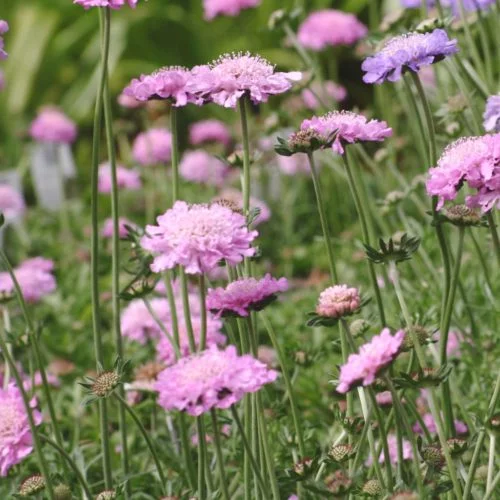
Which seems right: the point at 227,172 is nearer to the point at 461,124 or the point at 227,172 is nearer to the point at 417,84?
the point at 461,124

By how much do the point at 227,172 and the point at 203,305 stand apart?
9.42 ft

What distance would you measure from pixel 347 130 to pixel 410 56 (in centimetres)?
14

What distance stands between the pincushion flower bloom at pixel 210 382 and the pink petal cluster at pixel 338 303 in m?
0.16

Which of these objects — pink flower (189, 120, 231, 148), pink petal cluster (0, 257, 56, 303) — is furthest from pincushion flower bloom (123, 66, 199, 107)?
pink flower (189, 120, 231, 148)

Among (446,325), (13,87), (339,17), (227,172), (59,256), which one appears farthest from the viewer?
(13,87)

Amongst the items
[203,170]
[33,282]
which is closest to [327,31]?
[203,170]

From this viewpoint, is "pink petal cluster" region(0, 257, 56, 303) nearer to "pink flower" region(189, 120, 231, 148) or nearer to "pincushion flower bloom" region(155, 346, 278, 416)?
"pincushion flower bloom" region(155, 346, 278, 416)

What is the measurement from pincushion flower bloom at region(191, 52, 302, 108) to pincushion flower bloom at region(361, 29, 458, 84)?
12cm

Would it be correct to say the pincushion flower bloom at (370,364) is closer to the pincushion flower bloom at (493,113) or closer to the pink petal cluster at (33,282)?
the pincushion flower bloom at (493,113)

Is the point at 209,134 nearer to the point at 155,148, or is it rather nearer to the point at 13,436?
the point at 155,148

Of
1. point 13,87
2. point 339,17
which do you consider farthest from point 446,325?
point 13,87

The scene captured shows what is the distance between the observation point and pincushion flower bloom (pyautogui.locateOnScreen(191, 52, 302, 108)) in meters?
1.36

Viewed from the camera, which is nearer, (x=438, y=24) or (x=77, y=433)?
(x=438, y=24)

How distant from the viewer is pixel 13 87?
5.21m
